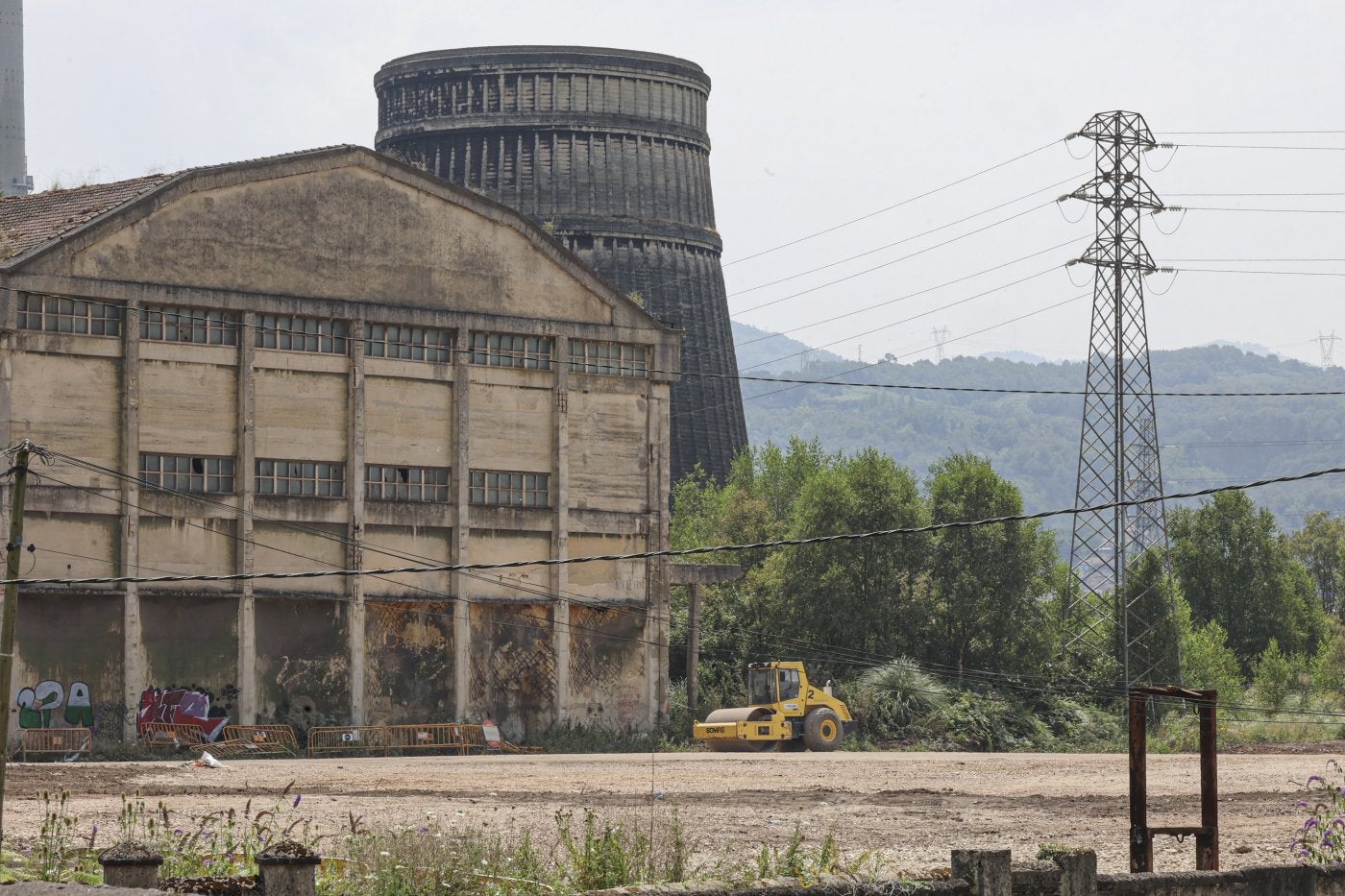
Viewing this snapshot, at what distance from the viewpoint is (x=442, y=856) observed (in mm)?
17469

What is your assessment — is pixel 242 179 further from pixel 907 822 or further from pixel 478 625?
pixel 907 822

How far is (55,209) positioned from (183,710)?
12.2 m

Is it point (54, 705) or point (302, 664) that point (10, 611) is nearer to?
point (54, 705)

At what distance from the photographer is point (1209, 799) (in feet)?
67.8

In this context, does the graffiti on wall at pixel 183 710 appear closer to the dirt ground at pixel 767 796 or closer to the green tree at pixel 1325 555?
the dirt ground at pixel 767 796

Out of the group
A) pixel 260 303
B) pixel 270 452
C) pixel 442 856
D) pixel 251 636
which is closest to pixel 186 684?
pixel 251 636

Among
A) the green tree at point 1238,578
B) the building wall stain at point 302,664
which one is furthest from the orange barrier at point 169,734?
the green tree at point 1238,578

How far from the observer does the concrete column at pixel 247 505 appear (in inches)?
1759

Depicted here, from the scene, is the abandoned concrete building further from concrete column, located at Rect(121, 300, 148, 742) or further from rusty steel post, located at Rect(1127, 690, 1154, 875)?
rusty steel post, located at Rect(1127, 690, 1154, 875)

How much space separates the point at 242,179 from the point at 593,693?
15.0 metres

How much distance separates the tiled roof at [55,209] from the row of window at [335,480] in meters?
5.32

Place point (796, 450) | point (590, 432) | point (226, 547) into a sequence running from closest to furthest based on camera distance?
1. point (226, 547)
2. point (590, 432)
3. point (796, 450)

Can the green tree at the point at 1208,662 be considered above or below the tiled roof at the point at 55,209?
below

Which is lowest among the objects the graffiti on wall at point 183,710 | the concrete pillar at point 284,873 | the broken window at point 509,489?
the graffiti on wall at point 183,710
